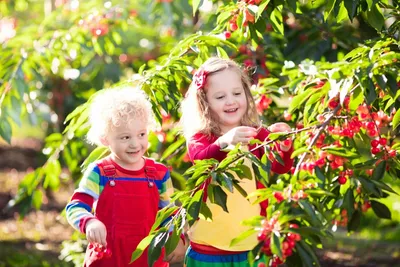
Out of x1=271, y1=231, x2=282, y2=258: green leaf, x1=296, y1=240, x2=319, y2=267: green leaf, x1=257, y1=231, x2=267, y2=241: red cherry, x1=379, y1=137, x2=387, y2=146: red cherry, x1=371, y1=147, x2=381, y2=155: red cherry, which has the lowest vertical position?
x1=296, y1=240, x2=319, y2=267: green leaf

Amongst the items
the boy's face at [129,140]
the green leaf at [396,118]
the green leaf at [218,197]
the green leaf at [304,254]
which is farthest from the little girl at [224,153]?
the green leaf at [304,254]

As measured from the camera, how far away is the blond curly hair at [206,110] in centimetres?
373

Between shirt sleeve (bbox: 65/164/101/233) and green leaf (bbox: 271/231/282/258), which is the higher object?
shirt sleeve (bbox: 65/164/101/233)

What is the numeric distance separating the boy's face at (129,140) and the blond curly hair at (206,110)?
10.2 inches

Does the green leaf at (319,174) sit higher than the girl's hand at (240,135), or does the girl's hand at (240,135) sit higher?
the girl's hand at (240,135)

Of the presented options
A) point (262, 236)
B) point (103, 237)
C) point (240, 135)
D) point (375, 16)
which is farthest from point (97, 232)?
point (375, 16)

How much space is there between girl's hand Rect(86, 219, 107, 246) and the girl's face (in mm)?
695

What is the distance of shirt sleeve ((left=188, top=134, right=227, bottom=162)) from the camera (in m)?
3.54

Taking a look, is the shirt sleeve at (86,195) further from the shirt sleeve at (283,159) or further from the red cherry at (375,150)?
the red cherry at (375,150)

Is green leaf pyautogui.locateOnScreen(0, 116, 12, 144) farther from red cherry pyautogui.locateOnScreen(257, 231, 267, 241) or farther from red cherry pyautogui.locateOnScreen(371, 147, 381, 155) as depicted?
red cherry pyautogui.locateOnScreen(257, 231, 267, 241)

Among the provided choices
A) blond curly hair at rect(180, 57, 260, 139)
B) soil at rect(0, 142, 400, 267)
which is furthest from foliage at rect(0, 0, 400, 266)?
soil at rect(0, 142, 400, 267)

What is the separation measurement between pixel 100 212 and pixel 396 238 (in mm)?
5044

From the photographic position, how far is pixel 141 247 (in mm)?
3318

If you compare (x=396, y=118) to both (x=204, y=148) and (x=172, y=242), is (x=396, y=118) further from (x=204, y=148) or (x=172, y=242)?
(x=172, y=242)
